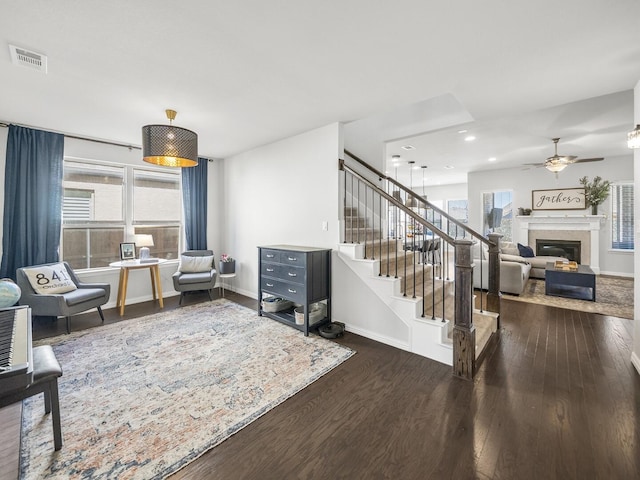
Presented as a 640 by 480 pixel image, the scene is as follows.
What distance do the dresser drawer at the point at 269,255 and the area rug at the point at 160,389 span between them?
34.6 inches

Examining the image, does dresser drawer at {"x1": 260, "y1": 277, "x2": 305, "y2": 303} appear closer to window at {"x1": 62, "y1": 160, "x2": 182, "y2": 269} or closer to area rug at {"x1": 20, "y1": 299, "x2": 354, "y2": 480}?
area rug at {"x1": 20, "y1": 299, "x2": 354, "y2": 480}

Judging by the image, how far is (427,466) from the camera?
5.27ft

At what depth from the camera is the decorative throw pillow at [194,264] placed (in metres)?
5.03

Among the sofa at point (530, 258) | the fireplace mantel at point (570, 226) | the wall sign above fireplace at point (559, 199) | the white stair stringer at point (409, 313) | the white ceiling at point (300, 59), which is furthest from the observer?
the wall sign above fireplace at point (559, 199)

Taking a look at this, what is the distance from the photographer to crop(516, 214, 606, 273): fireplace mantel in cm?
693

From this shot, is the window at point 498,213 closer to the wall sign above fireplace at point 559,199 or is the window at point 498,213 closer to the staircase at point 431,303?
the wall sign above fireplace at point 559,199

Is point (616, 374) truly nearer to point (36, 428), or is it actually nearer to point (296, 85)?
point (296, 85)

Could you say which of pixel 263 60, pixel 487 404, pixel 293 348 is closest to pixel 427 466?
pixel 487 404

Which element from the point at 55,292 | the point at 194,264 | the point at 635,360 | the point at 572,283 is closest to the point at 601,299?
the point at 572,283

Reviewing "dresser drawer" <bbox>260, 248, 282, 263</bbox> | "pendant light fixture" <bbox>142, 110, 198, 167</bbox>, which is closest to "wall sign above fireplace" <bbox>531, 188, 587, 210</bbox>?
"dresser drawer" <bbox>260, 248, 282, 263</bbox>

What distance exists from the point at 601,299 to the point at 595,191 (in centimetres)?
337

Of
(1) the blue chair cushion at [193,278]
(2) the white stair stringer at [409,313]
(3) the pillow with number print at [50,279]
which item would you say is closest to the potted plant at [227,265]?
(1) the blue chair cushion at [193,278]

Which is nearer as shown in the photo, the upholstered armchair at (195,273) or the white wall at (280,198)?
the white wall at (280,198)

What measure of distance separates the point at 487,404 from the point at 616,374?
4.83 ft
